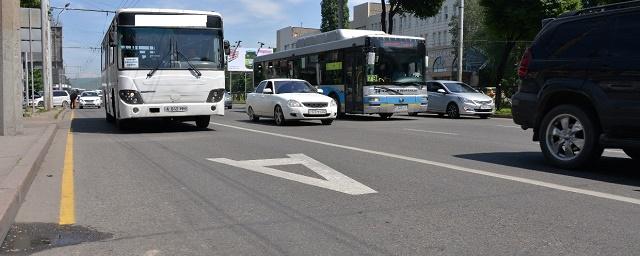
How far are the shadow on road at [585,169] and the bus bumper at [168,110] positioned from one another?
23.4 feet

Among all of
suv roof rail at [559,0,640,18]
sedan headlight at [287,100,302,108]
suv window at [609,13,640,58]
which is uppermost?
suv roof rail at [559,0,640,18]

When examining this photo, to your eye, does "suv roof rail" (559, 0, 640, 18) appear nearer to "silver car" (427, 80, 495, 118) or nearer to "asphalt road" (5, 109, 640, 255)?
"asphalt road" (5, 109, 640, 255)

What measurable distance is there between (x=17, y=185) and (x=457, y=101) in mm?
18468

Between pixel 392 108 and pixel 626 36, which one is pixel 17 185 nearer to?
pixel 626 36

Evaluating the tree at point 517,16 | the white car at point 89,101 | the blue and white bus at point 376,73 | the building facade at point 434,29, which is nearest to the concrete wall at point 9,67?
the blue and white bus at point 376,73

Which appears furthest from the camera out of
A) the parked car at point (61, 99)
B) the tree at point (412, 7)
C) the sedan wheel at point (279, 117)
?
the parked car at point (61, 99)

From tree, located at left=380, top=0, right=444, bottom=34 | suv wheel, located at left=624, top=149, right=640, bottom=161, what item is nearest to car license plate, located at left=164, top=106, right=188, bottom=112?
suv wheel, located at left=624, top=149, right=640, bottom=161

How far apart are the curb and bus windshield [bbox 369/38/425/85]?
40.4 feet

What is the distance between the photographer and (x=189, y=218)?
5387 millimetres

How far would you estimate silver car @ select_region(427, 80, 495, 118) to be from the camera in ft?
73.0

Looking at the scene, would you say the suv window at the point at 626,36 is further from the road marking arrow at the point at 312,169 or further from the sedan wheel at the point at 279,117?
the sedan wheel at the point at 279,117

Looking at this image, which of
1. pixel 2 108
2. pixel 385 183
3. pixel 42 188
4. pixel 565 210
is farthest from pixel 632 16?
pixel 2 108

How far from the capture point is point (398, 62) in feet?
66.0

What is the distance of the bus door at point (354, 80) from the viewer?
20.0 m
